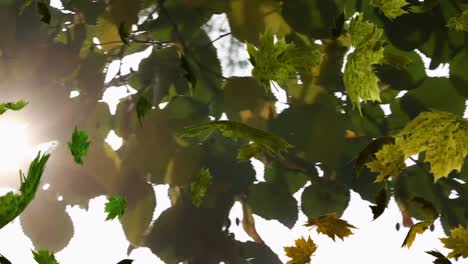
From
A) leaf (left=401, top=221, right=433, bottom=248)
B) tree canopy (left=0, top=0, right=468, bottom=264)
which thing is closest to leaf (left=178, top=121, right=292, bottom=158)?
tree canopy (left=0, top=0, right=468, bottom=264)

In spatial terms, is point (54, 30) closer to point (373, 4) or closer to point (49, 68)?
point (49, 68)

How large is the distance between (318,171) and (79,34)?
221 mm

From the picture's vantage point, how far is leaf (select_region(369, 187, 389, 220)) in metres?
0.38

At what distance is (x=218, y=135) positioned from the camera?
402 millimetres

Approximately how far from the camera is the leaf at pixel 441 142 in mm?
287

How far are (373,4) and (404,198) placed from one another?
0.46 ft

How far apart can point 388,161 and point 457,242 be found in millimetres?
76

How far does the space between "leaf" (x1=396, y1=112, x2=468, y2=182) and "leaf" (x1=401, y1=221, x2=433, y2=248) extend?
99mm

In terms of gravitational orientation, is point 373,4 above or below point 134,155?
above

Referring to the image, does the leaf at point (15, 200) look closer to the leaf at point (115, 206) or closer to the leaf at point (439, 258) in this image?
the leaf at point (115, 206)

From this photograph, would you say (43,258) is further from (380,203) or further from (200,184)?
(380,203)

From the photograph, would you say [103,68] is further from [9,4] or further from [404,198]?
[404,198]


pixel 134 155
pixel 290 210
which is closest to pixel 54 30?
pixel 134 155

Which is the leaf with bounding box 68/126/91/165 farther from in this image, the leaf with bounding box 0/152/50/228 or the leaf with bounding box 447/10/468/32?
the leaf with bounding box 447/10/468/32
